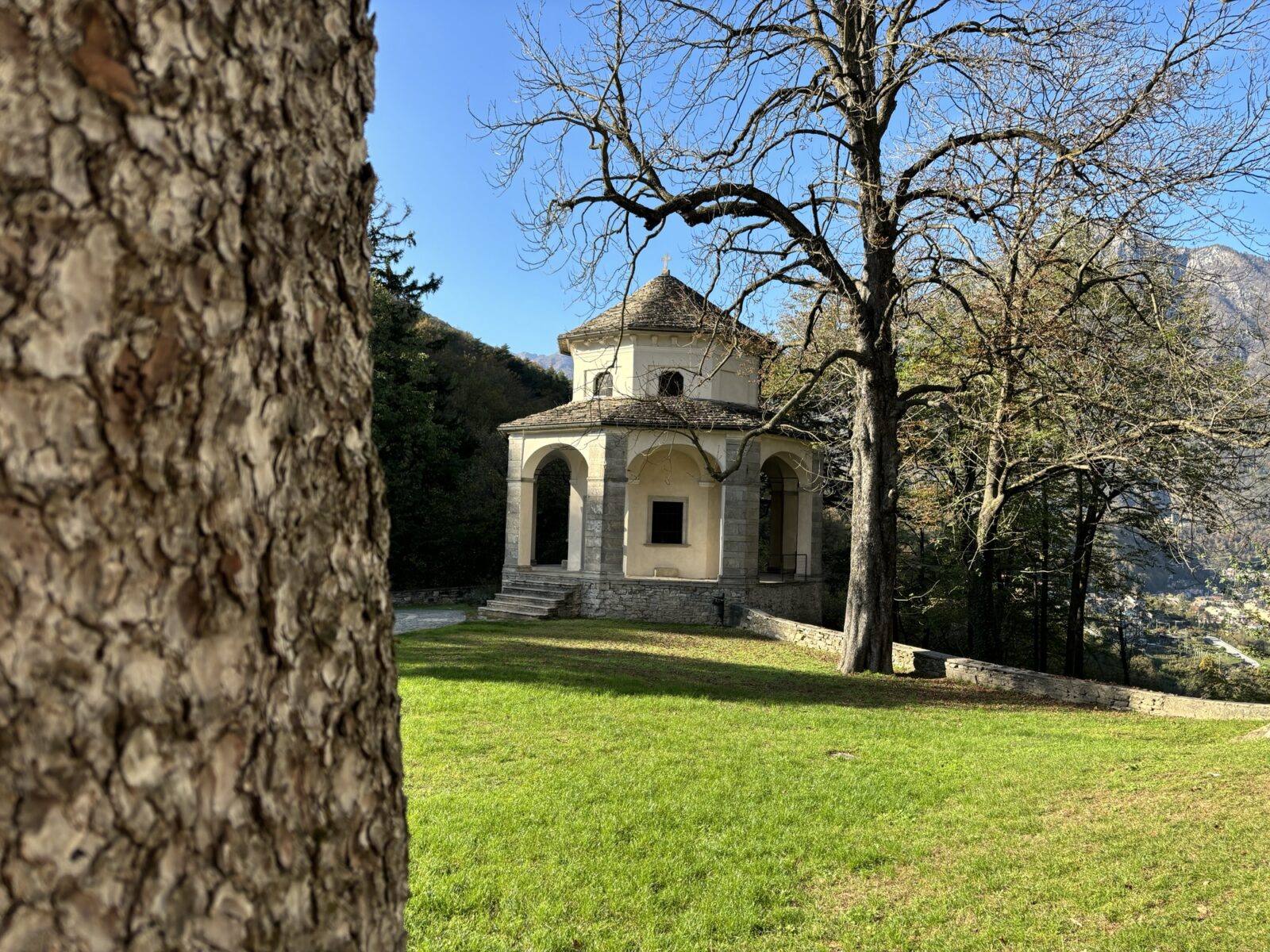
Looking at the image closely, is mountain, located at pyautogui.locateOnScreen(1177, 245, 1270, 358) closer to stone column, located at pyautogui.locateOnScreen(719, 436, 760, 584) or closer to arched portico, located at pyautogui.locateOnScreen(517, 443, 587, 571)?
stone column, located at pyautogui.locateOnScreen(719, 436, 760, 584)

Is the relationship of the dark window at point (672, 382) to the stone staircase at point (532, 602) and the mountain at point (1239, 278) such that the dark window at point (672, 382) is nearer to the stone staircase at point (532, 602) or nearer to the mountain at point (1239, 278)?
the stone staircase at point (532, 602)

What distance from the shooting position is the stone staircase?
1945 centimetres

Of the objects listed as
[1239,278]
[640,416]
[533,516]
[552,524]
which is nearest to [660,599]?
[533,516]

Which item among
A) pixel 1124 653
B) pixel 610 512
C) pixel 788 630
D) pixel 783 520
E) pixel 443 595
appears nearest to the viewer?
pixel 788 630

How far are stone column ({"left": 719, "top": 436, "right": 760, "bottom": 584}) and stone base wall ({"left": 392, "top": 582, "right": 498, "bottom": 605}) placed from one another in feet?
25.9

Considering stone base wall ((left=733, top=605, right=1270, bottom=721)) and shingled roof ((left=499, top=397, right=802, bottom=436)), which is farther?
shingled roof ((left=499, top=397, right=802, bottom=436))

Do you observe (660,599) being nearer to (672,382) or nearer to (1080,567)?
(672,382)

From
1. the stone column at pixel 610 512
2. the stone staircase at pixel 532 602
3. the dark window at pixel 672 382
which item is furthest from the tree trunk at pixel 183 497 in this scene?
the dark window at pixel 672 382

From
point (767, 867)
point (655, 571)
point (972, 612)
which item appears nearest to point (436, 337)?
point (655, 571)

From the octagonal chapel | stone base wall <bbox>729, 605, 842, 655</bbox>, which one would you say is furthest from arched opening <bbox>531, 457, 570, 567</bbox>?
stone base wall <bbox>729, 605, 842, 655</bbox>

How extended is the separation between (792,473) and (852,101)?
13842 millimetres

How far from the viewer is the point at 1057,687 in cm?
1220

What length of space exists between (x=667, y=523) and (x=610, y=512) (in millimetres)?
2995

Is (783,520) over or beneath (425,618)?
over
